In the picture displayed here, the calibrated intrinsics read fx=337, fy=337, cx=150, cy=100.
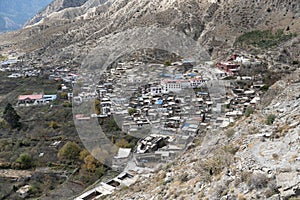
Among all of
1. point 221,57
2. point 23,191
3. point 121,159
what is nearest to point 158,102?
point 121,159

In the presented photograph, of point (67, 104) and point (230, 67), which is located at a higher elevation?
point (230, 67)

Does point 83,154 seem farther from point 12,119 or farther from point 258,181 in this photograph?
point 258,181

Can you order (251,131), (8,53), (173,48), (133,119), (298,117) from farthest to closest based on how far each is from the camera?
(8,53)
(173,48)
(133,119)
(251,131)
(298,117)

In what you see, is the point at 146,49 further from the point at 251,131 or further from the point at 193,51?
the point at 251,131

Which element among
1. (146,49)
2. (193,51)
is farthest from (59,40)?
(193,51)

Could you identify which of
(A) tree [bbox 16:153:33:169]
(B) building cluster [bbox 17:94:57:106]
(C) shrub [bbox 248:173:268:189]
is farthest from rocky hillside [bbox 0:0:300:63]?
(C) shrub [bbox 248:173:268:189]

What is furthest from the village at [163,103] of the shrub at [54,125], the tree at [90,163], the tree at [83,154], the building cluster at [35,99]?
the building cluster at [35,99]
